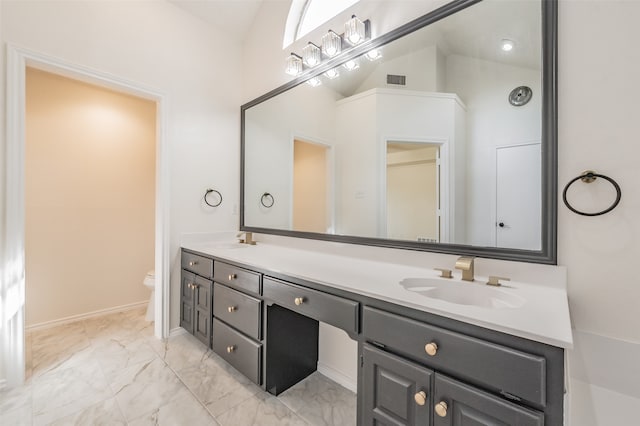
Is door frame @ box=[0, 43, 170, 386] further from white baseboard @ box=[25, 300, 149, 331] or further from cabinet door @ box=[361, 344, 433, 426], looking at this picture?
cabinet door @ box=[361, 344, 433, 426]

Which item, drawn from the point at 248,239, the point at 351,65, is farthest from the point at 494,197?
the point at 248,239

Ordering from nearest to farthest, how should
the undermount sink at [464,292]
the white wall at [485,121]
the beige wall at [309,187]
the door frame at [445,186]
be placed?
the undermount sink at [464,292] < the white wall at [485,121] < the door frame at [445,186] < the beige wall at [309,187]

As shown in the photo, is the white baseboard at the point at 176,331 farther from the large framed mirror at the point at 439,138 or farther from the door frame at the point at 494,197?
the door frame at the point at 494,197

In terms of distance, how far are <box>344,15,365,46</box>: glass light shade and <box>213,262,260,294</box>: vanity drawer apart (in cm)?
160

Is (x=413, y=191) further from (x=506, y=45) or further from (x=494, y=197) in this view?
(x=506, y=45)

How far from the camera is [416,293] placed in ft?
3.58

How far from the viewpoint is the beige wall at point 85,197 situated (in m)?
2.53

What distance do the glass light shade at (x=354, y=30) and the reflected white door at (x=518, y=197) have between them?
1.12 meters

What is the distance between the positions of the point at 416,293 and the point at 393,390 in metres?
0.37

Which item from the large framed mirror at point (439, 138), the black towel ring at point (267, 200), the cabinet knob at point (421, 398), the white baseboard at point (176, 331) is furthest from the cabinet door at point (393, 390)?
the white baseboard at point (176, 331)

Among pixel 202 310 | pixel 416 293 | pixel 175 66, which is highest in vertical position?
pixel 175 66

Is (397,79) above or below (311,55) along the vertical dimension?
below

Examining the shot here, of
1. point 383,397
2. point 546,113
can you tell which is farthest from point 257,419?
point 546,113

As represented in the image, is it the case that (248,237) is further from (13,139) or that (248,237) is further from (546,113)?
(546,113)
